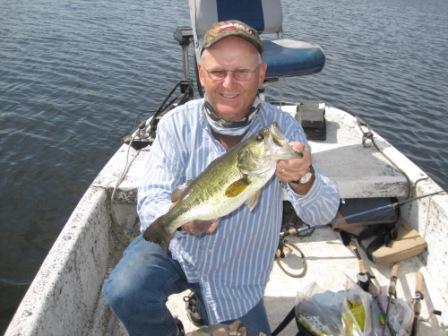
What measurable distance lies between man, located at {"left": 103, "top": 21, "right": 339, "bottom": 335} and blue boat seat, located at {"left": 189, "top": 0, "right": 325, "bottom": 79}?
242 centimetres

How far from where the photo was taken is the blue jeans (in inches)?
124

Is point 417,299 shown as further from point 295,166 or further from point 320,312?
point 295,166

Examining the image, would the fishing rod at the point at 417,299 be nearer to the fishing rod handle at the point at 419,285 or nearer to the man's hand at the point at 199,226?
the fishing rod handle at the point at 419,285

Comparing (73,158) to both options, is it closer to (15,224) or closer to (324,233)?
(15,224)

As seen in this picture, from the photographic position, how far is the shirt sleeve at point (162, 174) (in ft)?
10.5

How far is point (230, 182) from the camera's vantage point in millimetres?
2734

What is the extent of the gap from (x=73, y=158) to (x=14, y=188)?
174 centimetres

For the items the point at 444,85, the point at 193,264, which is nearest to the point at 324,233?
the point at 193,264

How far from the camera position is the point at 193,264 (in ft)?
11.3

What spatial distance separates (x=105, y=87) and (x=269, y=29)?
349 inches

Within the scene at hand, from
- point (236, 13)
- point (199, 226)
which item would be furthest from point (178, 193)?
point (236, 13)

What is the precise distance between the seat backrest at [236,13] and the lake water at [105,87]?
4.72 meters

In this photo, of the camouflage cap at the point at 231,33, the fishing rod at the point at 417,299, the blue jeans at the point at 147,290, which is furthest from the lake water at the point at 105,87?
the fishing rod at the point at 417,299

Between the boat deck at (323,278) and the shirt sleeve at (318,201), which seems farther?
the boat deck at (323,278)
